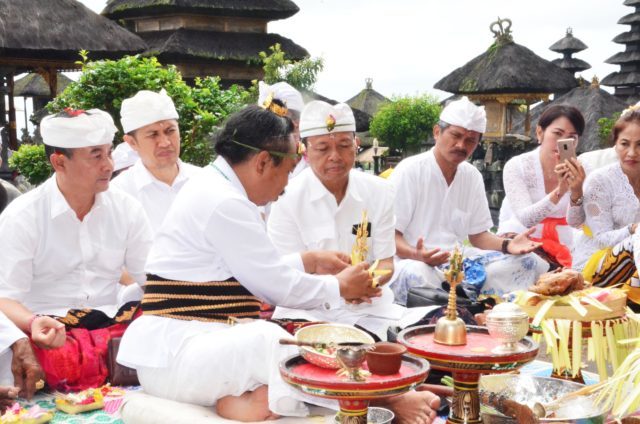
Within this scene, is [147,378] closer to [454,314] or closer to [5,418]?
[5,418]

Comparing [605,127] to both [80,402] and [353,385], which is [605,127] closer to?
[80,402]

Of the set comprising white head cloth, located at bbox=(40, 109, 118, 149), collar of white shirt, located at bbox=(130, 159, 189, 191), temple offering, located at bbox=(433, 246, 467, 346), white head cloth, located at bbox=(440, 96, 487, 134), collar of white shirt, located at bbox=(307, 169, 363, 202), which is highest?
white head cloth, located at bbox=(440, 96, 487, 134)

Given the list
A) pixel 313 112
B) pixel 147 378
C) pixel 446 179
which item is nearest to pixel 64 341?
pixel 147 378

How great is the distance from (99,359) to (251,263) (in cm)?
147

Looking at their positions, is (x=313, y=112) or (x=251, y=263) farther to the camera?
(x=313, y=112)

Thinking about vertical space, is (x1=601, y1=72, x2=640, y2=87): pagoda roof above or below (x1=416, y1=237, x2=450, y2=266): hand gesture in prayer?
above

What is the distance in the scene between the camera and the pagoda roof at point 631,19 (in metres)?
34.7

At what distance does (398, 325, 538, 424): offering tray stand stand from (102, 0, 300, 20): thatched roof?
2136cm

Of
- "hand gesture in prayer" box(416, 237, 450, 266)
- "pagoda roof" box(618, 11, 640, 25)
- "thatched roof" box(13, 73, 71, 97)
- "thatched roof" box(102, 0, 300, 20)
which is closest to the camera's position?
"hand gesture in prayer" box(416, 237, 450, 266)

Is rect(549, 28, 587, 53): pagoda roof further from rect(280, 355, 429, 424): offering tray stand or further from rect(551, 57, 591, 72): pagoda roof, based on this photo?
rect(280, 355, 429, 424): offering tray stand

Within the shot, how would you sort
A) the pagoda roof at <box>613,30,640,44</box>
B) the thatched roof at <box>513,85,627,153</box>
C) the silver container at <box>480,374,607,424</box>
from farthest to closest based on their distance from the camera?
the pagoda roof at <box>613,30,640,44</box> → the thatched roof at <box>513,85,627,153</box> → the silver container at <box>480,374,607,424</box>

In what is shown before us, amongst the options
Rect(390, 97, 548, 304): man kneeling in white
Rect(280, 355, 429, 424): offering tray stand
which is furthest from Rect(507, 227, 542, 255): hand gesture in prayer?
Rect(280, 355, 429, 424): offering tray stand

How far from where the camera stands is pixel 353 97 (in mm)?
47438

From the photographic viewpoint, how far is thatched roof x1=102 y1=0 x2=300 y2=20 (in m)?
23.4
